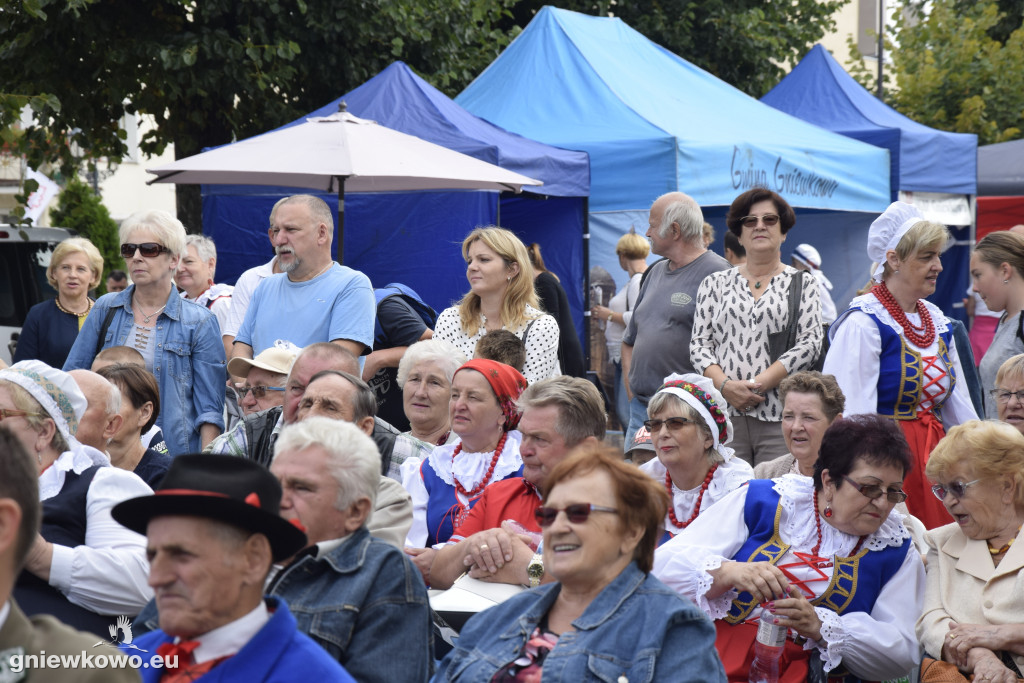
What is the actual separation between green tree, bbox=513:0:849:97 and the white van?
27.9 ft

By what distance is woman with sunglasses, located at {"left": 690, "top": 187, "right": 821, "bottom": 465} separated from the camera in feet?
18.6

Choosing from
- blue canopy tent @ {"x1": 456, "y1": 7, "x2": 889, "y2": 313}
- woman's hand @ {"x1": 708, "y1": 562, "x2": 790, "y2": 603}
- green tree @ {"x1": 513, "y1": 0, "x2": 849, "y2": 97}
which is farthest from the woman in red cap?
green tree @ {"x1": 513, "y1": 0, "x2": 849, "y2": 97}

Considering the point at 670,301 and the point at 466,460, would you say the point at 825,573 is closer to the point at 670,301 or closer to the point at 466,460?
the point at 466,460

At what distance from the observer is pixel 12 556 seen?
206cm

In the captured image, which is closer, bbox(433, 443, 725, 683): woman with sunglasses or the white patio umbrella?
bbox(433, 443, 725, 683): woman with sunglasses

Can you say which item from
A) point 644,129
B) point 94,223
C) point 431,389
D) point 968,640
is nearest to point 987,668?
point 968,640

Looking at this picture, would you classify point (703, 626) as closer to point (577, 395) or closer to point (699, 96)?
point (577, 395)

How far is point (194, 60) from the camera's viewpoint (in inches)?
431

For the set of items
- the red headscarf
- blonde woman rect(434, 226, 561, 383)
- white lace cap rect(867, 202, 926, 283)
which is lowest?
the red headscarf

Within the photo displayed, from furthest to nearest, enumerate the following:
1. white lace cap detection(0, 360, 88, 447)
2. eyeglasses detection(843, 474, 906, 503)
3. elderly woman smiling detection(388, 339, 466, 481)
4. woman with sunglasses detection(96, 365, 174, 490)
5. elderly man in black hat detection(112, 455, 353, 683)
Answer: elderly woman smiling detection(388, 339, 466, 481), woman with sunglasses detection(96, 365, 174, 490), white lace cap detection(0, 360, 88, 447), eyeglasses detection(843, 474, 906, 503), elderly man in black hat detection(112, 455, 353, 683)

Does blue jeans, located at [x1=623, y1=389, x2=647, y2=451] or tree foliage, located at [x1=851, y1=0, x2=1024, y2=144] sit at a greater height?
tree foliage, located at [x1=851, y1=0, x2=1024, y2=144]

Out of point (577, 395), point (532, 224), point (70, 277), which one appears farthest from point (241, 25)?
point (577, 395)

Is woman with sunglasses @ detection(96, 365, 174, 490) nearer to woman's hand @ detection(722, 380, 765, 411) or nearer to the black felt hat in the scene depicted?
the black felt hat

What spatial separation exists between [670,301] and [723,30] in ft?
42.8
